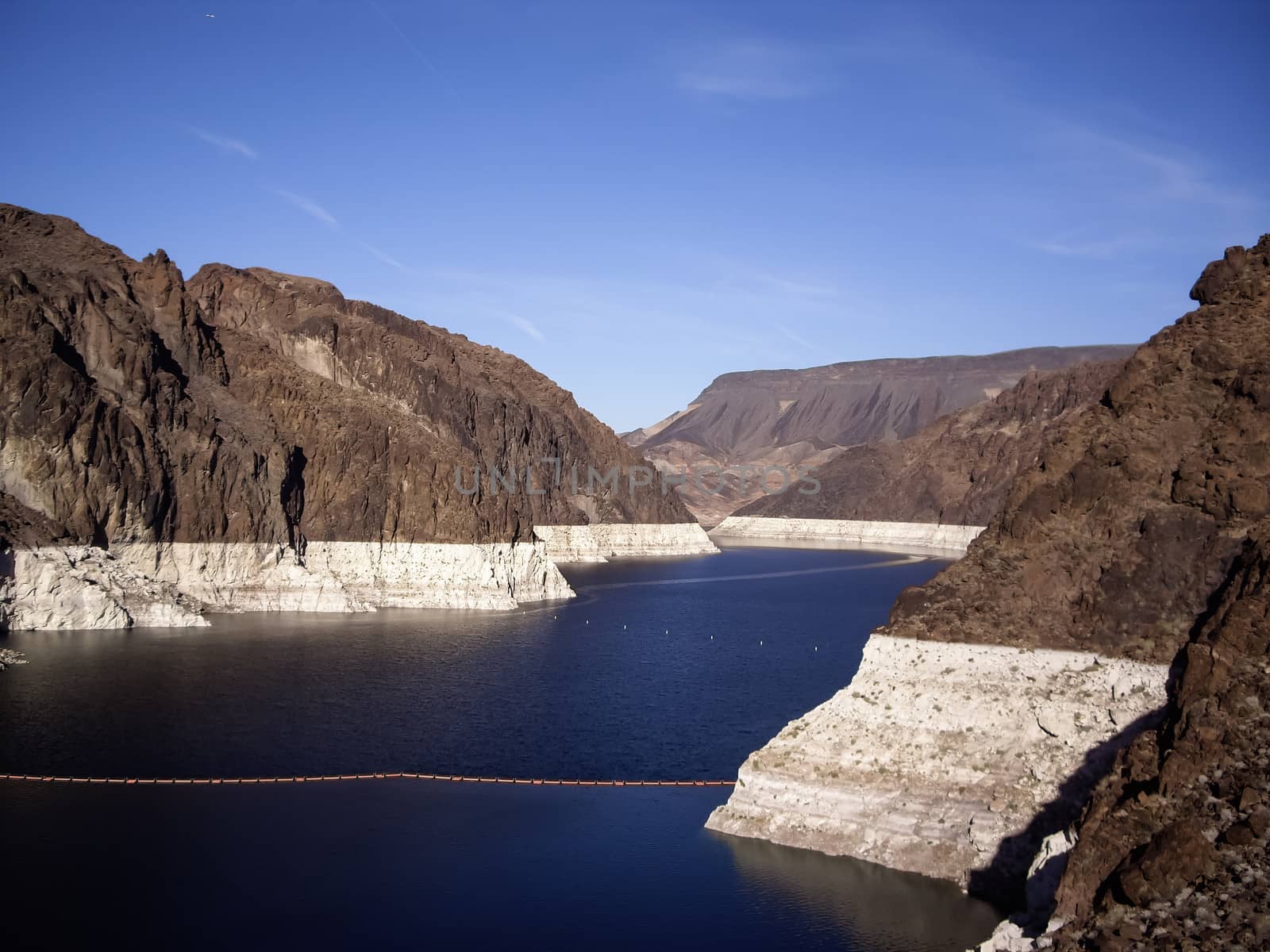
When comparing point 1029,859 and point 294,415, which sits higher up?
point 294,415

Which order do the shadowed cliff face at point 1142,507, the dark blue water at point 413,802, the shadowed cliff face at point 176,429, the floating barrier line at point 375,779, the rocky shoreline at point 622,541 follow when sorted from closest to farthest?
the dark blue water at point 413,802
the shadowed cliff face at point 1142,507
the floating barrier line at point 375,779
the shadowed cliff face at point 176,429
the rocky shoreline at point 622,541

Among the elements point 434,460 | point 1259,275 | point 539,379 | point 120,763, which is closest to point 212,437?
point 434,460

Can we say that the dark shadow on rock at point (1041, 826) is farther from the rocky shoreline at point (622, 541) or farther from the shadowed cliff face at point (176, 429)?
the rocky shoreline at point (622, 541)

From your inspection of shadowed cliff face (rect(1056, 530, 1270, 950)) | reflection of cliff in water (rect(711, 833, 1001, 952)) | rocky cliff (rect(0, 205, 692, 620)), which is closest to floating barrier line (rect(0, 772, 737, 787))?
reflection of cliff in water (rect(711, 833, 1001, 952))

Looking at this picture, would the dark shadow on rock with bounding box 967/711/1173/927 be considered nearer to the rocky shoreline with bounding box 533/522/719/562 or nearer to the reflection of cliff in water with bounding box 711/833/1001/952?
the reflection of cliff in water with bounding box 711/833/1001/952

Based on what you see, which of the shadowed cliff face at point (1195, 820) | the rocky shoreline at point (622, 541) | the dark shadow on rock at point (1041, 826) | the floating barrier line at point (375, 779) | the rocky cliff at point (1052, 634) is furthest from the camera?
the rocky shoreline at point (622, 541)

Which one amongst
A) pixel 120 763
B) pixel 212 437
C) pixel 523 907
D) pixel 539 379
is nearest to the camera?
pixel 523 907

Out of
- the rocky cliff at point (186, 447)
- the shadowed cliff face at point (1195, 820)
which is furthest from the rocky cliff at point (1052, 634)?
the rocky cliff at point (186, 447)

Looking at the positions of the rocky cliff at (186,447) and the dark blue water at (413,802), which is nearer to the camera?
the dark blue water at (413,802)

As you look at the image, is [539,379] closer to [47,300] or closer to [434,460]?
[434,460]
